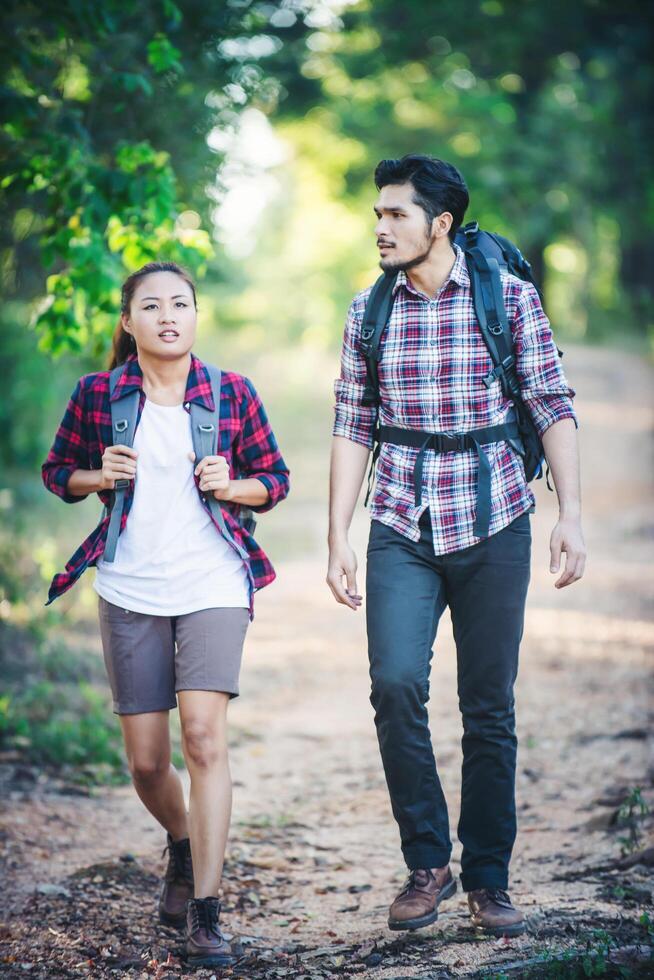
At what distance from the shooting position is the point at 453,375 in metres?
3.81

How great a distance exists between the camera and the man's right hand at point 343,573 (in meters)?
3.88

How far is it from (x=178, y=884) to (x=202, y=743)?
0.75 metres

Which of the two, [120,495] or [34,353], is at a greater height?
[34,353]

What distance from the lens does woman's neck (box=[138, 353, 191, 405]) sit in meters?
3.85

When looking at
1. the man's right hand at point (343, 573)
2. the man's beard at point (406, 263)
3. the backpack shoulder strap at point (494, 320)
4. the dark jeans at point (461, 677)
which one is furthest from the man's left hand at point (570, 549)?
the man's beard at point (406, 263)

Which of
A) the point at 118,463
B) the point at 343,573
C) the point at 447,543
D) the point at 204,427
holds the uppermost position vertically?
the point at 204,427

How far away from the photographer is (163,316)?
3775 mm

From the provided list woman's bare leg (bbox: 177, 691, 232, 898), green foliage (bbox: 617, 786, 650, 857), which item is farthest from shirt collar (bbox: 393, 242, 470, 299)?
green foliage (bbox: 617, 786, 650, 857)

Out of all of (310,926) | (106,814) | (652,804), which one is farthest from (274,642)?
(310,926)

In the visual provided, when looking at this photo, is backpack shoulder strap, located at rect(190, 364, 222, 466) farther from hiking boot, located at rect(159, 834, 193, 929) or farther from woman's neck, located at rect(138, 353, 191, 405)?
hiking boot, located at rect(159, 834, 193, 929)

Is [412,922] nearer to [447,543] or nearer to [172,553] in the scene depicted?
[447,543]

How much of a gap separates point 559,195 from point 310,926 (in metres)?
21.3

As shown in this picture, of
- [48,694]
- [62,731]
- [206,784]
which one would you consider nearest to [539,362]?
[206,784]

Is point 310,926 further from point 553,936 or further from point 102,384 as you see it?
point 102,384
